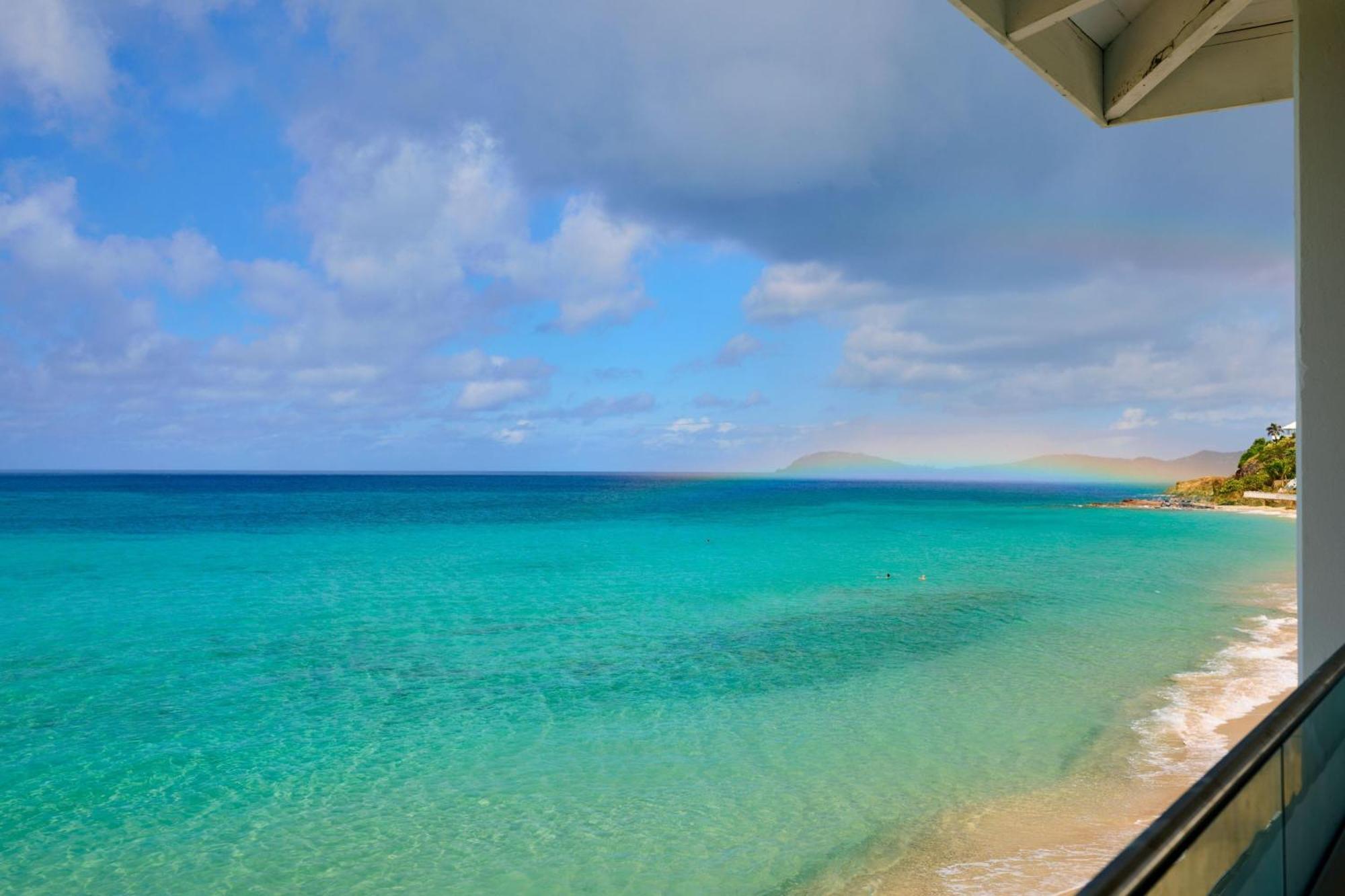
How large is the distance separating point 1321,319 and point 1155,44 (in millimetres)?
1210

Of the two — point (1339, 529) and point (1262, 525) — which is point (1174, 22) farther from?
point (1262, 525)

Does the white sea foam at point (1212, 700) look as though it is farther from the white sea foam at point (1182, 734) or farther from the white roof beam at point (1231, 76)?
Answer: the white roof beam at point (1231, 76)

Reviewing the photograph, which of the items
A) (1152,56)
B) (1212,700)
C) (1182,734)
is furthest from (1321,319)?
(1212,700)

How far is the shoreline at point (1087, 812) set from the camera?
4977mm

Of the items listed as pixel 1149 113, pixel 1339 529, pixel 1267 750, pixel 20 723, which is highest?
pixel 1149 113

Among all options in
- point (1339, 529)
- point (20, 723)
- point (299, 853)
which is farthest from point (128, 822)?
point (1339, 529)

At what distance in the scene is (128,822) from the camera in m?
6.27

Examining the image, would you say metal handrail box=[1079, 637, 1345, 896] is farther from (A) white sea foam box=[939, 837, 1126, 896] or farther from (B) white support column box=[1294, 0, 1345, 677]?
(A) white sea foam box=[939, 837, 1126, 896]

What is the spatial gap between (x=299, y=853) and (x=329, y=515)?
4419 cm

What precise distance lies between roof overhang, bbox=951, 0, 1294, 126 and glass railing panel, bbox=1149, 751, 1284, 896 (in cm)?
242

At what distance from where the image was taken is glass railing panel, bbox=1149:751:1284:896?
1085mm

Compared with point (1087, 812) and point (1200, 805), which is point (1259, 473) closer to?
point (1087, 812)

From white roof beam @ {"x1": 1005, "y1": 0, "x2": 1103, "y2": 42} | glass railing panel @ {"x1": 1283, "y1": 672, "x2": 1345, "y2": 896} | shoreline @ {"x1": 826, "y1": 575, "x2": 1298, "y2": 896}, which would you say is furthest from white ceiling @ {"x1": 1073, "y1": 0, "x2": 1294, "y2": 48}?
shoreline @ {"x1": 826, "y1": 575, "x2": 1298, "y2": 896}

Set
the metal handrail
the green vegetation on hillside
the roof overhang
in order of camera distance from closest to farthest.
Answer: the metal handrail, the roof overhang, the green vegetation on hillside
